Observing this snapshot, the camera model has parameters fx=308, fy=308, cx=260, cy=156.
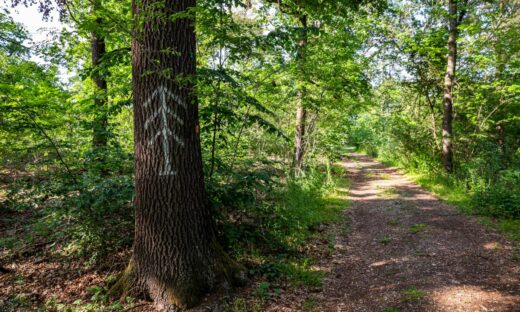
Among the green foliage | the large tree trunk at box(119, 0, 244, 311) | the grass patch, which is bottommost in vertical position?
the green foliage

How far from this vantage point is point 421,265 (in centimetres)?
458

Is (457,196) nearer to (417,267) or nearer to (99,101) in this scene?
(417,267)

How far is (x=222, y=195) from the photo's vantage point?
16.0 ft

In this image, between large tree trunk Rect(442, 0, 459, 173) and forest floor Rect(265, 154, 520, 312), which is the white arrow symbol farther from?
large tree trunk Rect(442, 0, 459, 173)

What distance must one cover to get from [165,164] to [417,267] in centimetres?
386

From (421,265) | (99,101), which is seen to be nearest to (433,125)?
(421,265)

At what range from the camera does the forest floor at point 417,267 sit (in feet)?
11.7

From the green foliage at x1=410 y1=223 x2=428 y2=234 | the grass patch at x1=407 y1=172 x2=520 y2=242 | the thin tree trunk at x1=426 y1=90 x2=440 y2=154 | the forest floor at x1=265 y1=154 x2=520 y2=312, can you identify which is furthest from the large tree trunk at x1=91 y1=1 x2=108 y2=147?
the thin tree trunk at x1=426 y1=90 x2=440 y2=154

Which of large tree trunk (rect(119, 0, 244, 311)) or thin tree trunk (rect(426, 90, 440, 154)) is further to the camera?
thin tree trunk (rect(426, 90, 440, 154))

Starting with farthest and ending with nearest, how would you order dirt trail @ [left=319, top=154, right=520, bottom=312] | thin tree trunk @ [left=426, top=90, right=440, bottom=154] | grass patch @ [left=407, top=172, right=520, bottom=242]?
thin tree trunk @ [left=426, top=90, right=440, bottom=154] → grass patch @ [left=407, top=172, right=520, bottom=242] → dirt trail @ [left=319, top=154, right=520, bottom=312]

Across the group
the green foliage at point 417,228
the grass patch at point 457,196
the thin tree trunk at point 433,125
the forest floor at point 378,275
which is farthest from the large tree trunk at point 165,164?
the thin tree trunk at point 433,125

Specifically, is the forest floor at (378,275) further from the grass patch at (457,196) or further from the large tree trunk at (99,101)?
the large tree trunk at (99,101)

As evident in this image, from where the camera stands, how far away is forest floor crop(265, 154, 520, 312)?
141 inches

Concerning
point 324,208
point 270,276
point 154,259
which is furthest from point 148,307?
point 324,208
